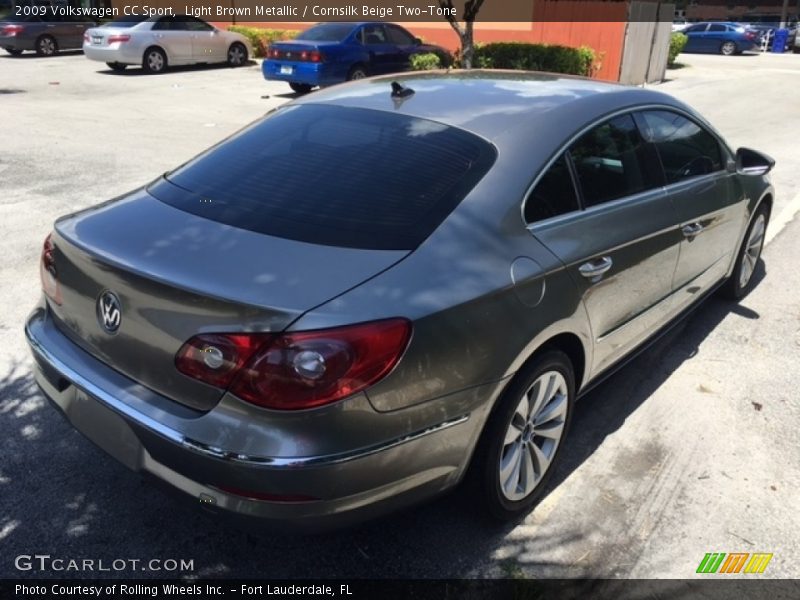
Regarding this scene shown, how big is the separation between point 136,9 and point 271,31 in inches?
369

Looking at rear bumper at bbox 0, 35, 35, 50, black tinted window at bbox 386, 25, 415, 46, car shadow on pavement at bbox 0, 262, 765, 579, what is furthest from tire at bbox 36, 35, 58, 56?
car shadow on pavement at bbox 0, 262, 765, 579

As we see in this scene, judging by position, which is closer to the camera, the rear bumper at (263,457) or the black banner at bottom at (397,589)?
the rear bumper at (263,457)

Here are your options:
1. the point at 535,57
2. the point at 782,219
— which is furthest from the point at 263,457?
the point at 535,57

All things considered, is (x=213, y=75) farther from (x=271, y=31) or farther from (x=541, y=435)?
(x=541, y=435)

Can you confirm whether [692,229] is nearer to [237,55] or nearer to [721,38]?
[237,55]

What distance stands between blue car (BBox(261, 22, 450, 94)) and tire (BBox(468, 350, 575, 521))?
41.1 feet

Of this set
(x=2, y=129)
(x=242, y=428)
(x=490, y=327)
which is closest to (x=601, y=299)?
(x=490, y=327)

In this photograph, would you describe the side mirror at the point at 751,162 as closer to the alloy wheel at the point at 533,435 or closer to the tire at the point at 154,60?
the alloy wheel at the point at 533,435

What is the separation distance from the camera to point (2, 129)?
10570 millimetres

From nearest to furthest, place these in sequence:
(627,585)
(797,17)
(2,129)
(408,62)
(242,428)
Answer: (242,428) < (627,585) < (2,129) < (408,62) < (797,17)

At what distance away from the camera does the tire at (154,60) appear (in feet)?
60.8

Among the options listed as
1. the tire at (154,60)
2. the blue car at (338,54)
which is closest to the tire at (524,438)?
the blue car at (338,54)

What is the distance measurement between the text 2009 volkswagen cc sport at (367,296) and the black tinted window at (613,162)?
0.04 feet

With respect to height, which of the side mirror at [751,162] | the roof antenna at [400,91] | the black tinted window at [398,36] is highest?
the roof antenna at [400,91]
